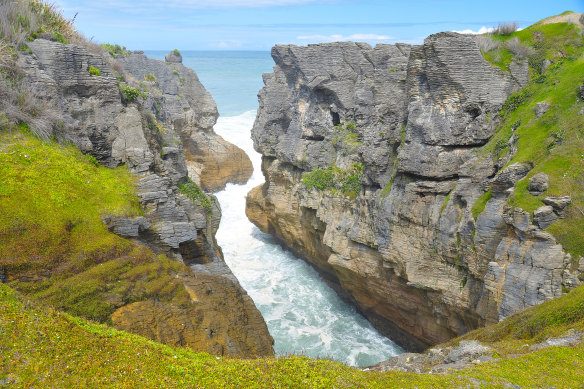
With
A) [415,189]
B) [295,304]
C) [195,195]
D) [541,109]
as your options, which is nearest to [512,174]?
[541,109]

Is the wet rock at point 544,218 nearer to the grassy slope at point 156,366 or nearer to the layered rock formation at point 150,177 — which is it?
the grassy slope at point 156,366

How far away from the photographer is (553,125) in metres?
15.5

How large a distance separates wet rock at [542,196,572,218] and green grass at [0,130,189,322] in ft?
37.4

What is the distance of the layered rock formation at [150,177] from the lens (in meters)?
12.5

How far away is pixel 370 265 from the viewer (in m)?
20.0

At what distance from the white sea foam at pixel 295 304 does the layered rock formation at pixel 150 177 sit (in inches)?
268

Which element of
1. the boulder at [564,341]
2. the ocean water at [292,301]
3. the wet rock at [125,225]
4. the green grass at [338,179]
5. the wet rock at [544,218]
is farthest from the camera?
the green grass at [338,179]

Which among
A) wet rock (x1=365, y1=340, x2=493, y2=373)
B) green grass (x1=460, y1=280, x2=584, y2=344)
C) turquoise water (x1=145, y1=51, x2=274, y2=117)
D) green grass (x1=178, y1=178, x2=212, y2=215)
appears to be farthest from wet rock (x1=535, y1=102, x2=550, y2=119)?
turquoise water (x1=145, y1=51, x2=274, y2=117)

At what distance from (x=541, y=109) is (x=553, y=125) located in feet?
3.41

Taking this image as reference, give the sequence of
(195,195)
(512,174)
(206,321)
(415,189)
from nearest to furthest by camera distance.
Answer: (206,321) → (512,174) → (195,195) → (415,189)

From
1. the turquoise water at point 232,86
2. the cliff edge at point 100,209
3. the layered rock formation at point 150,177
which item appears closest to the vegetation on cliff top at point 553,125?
the layered rock formation at point 150,177

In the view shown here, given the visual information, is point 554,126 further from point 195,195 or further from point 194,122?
point 194,122

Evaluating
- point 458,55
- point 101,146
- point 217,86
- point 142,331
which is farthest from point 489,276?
point 217,86

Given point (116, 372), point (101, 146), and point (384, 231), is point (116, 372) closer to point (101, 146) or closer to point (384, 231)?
point (101, 146)
